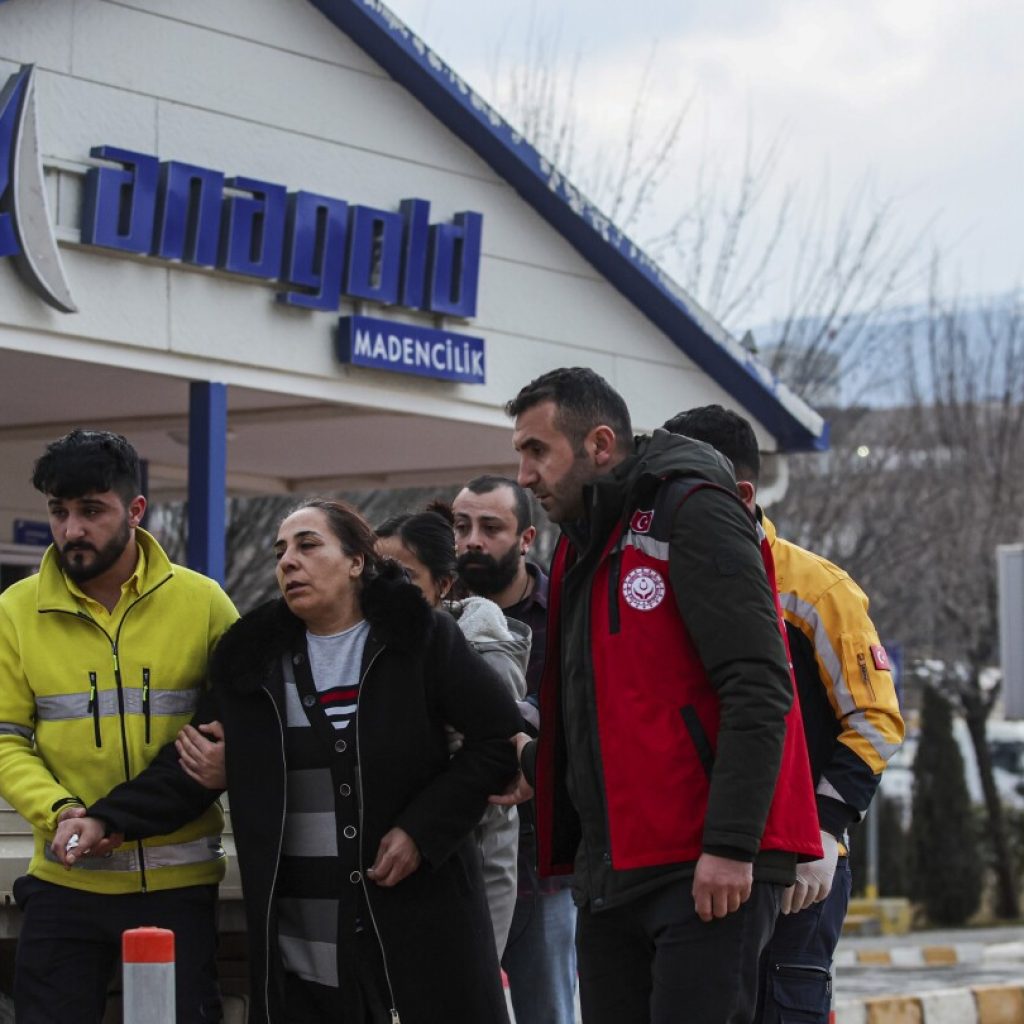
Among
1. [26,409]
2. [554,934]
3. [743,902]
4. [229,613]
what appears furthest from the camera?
[26,409]

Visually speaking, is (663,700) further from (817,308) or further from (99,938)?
(817,308)

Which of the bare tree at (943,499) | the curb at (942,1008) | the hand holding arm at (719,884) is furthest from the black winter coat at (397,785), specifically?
the bare tree at (943,499)

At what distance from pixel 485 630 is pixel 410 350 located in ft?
19.2

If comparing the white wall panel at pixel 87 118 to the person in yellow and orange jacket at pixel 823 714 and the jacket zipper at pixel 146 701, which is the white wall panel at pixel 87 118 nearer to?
the jacket zipper at pixel 146 701

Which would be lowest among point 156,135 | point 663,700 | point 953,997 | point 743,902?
point 953,997

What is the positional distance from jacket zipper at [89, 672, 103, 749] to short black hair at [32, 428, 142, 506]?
0.43 metres

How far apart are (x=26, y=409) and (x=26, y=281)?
2.87 metres

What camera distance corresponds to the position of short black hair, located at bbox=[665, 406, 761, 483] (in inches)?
200

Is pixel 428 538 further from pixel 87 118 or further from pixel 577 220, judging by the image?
pixel 577 220

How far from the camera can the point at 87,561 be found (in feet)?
16.1

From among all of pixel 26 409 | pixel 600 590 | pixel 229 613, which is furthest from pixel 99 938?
pixel 26 409

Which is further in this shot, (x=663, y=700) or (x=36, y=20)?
(x=36, y=20)

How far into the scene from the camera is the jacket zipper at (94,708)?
488cm

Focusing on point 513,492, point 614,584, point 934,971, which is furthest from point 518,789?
point 934,971
